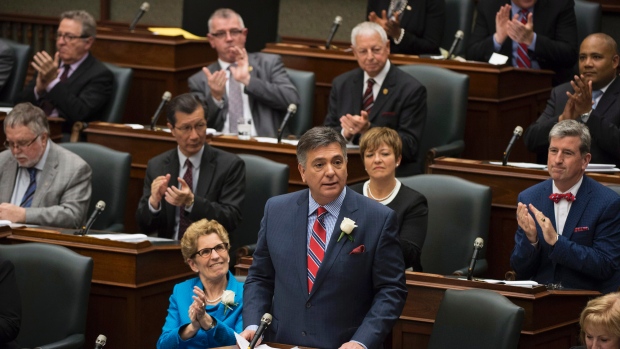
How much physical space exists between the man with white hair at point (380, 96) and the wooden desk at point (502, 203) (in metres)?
0.54

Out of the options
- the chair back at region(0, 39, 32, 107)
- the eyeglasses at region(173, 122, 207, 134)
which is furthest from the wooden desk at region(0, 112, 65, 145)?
the eyeglasses at region(173, 122, 207, 134)

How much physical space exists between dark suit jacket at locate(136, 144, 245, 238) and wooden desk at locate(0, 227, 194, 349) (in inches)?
13.5

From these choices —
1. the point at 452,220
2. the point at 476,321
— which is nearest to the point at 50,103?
the point at 452,220

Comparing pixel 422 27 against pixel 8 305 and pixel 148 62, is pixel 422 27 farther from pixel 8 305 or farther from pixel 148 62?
pixel 8 305

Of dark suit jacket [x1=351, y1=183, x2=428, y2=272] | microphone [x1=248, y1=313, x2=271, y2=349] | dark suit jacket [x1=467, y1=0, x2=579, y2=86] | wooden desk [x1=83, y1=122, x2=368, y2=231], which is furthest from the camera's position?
dark suit jacket [x1=467, y1=0, x2=579, y2=86]

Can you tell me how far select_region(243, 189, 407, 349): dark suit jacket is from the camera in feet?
10.7

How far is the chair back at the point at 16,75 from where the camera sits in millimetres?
6355

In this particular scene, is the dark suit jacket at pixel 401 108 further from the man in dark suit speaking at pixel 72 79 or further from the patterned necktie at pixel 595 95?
the man in dark suit speaking at pixel 72 79

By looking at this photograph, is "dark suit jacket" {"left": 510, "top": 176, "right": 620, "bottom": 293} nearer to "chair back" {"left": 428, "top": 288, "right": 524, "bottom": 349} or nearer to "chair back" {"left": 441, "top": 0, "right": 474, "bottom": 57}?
"chair back" {"left": 428, "top": 288, "right": 524, "bottom": 349}

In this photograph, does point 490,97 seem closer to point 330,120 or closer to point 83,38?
point 330,120

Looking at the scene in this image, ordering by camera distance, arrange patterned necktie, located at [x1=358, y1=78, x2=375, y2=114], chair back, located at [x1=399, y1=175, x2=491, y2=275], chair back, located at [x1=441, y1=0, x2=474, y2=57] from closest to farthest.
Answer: chair back, located at [x1=399, y1=175, x2=491, y2=275] → patterned necktie, located at [x1=358, y1=78, x2=375, y2=114] → chair back, located at [x1=441, y1=0, x2=474, y2=57]

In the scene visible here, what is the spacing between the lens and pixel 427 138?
5.80m

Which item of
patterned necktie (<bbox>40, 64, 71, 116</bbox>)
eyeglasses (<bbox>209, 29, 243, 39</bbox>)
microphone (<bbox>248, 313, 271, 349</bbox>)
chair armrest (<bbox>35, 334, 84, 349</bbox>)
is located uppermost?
eyeglasses (<bbox>209, 29, 243, 39</bbox>)

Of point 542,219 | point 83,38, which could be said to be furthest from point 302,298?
point 83,38
